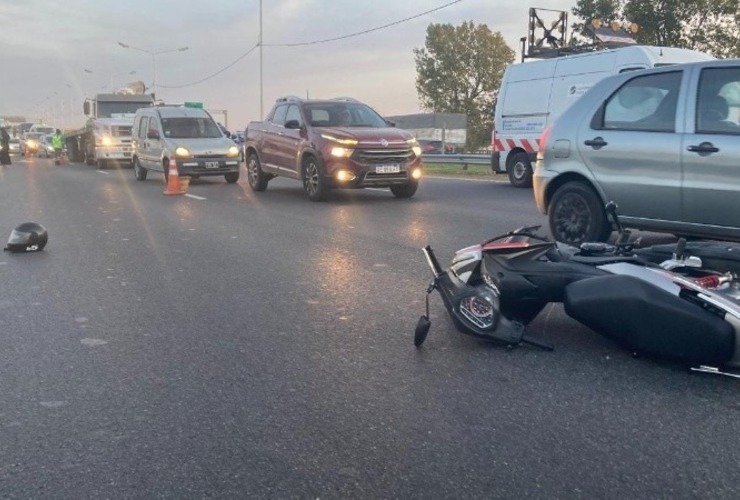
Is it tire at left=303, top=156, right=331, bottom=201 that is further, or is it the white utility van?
the white utility van

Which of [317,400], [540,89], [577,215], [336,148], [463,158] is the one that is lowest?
[317,400]

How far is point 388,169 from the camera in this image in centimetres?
1266

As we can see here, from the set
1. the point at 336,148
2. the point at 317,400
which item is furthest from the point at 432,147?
the point at 317,400

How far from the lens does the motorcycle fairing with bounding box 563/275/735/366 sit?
11.6ft

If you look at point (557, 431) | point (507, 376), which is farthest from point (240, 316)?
point (557, 431)

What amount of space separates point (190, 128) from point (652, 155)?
1464 cm

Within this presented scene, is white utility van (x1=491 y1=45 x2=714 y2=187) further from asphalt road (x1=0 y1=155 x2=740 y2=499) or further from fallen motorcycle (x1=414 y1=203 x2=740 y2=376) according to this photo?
fallen motorcycle (x1=414 y1=203 x2=740 y2=376)

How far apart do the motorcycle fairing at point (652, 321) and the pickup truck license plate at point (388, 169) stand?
8.81m

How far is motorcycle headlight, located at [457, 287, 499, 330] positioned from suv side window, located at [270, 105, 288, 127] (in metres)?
10.7

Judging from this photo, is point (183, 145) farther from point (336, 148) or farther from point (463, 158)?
point (463, 158)

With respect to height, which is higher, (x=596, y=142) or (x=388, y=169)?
(x=596, y=142)

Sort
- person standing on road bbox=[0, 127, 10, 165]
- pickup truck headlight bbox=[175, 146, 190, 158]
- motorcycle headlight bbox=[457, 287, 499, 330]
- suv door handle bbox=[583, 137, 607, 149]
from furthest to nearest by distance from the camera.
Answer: person standing on road bbox=[0, 127, 10, 165] → pickup truck headlight bbox=[175, 146, 190, 158] → suv door handle bbox=[583, 137, 607, 149] → motorcycle headlight bbox=[457, 287, 499, 330]

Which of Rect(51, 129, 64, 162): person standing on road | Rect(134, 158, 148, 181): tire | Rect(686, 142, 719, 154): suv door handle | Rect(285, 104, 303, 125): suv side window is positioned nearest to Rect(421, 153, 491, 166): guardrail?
Rect(285, 104, 303, 125): suv side window

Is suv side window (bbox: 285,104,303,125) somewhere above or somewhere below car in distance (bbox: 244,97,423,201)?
above
